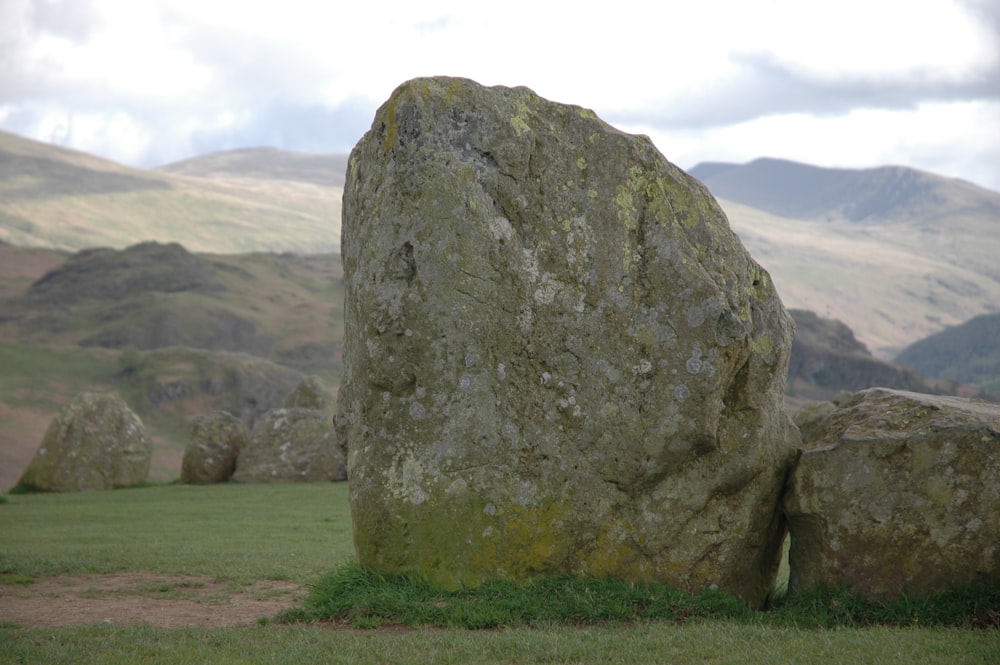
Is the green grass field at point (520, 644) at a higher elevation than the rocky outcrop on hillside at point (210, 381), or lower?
higher

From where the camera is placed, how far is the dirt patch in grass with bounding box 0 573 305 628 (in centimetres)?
1166

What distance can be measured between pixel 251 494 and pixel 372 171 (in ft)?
67.8

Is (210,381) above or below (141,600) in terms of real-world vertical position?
below


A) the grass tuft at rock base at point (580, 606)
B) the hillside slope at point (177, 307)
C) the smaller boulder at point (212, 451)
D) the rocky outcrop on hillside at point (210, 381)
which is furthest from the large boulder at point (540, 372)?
the hillside slope at point (177, 307)

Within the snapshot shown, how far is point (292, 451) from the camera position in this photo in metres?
34.1

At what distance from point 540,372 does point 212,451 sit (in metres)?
26.4

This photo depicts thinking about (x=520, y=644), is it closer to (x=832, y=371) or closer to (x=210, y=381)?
(x=210, y=381)

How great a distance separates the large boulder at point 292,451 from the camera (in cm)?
3388

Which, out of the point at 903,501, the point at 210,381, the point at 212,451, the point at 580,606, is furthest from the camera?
the point at 210,381

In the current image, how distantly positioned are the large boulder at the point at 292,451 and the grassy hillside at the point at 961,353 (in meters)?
154

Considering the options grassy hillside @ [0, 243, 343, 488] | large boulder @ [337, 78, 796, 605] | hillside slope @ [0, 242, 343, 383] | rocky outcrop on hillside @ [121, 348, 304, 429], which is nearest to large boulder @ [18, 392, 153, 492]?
grassy hillside @ [0, 243, 343, 488]

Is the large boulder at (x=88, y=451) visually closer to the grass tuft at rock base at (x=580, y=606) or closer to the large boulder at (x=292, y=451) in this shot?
the large boulder at (x=292, y=451)

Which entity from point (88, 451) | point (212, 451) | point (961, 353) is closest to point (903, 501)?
point (212, 451)

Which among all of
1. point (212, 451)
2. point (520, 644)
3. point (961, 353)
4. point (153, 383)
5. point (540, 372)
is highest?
point (961, 353)
